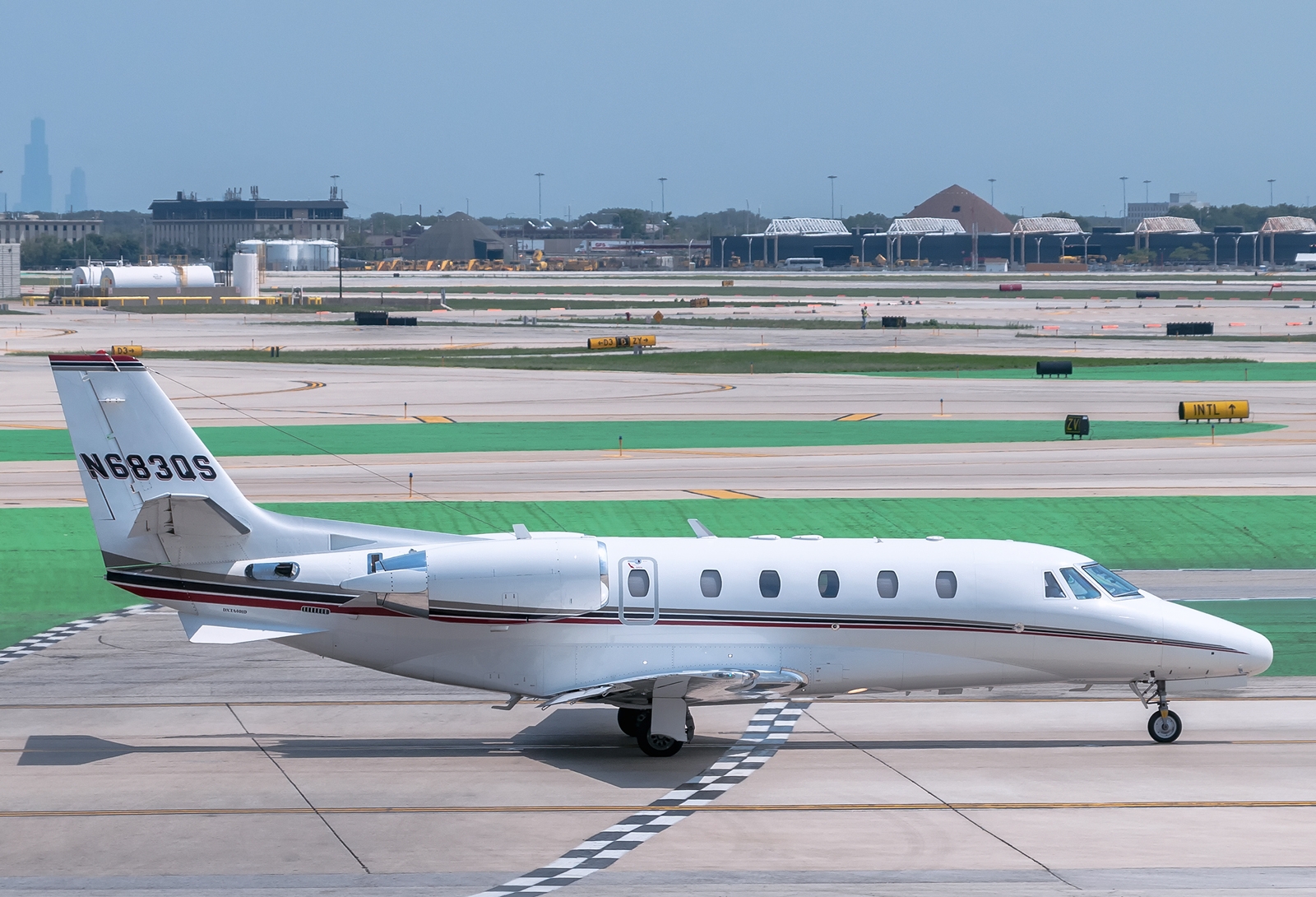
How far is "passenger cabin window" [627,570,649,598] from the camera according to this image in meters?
22.3

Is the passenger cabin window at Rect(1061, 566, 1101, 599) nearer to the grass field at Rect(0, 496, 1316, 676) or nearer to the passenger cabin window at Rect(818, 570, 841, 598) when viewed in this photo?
the passenger cabin window at Rect(818, 570, 841, 598)

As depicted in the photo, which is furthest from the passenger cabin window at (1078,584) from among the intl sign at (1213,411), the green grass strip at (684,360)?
the green grass strip at (684,360)

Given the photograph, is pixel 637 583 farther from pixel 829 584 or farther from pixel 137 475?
pixel 137 475

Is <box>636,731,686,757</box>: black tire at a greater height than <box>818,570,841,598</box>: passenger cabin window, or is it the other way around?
<box>818,570,841,598</box>: passenger cabin window

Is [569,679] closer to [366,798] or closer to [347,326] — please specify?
[366,798]

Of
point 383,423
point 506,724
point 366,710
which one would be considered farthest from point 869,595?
point 383,423

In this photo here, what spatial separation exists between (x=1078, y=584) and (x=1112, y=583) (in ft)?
2.05

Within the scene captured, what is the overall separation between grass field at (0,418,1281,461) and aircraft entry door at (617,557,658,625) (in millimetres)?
34008

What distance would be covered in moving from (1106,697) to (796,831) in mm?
9579

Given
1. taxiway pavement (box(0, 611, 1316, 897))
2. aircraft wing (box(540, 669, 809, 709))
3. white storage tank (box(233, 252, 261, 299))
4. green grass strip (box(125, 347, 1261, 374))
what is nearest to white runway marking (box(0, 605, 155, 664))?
taxiway pavement (box(0, 611, 1316, 897))

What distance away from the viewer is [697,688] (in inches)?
846

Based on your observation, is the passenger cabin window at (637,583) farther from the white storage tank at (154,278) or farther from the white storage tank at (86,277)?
the white storage tank at (86,277)

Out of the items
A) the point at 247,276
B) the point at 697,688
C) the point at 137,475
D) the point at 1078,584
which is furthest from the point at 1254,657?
Answer: the point at 247,276

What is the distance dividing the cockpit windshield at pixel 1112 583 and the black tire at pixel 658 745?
21.8ft
